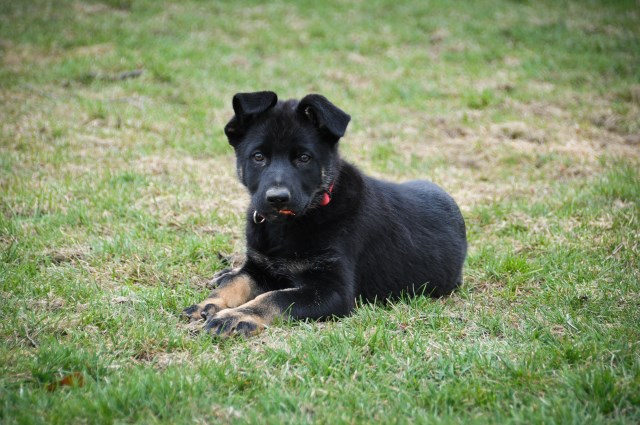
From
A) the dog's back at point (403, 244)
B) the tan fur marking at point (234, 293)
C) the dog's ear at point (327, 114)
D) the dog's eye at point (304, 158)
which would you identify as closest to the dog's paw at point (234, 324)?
the tan fur marking at point (234, 293)

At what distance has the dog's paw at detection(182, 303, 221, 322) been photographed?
466cm

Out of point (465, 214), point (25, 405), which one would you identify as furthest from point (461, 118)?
point (25, 405)

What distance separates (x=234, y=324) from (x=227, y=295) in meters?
0.55

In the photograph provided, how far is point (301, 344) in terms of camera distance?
421cm

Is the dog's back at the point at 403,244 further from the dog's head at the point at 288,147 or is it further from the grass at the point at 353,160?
the dog's head at the point at 288,147

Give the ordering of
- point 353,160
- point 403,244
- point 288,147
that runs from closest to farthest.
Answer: point 288,147 < point 403,244 < point 353,160

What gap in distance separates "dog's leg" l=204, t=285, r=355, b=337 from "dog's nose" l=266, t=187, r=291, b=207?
69cm

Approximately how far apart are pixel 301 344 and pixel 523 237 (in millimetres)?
3532

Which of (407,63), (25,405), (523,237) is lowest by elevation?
(523,237)

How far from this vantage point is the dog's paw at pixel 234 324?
4.34 meters

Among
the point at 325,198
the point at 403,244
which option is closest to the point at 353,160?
the point at 403,244

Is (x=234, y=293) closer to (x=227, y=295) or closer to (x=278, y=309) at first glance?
(x=227, y=295)

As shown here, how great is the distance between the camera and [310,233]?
5066mm

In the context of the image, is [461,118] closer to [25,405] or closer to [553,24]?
[553,24]
